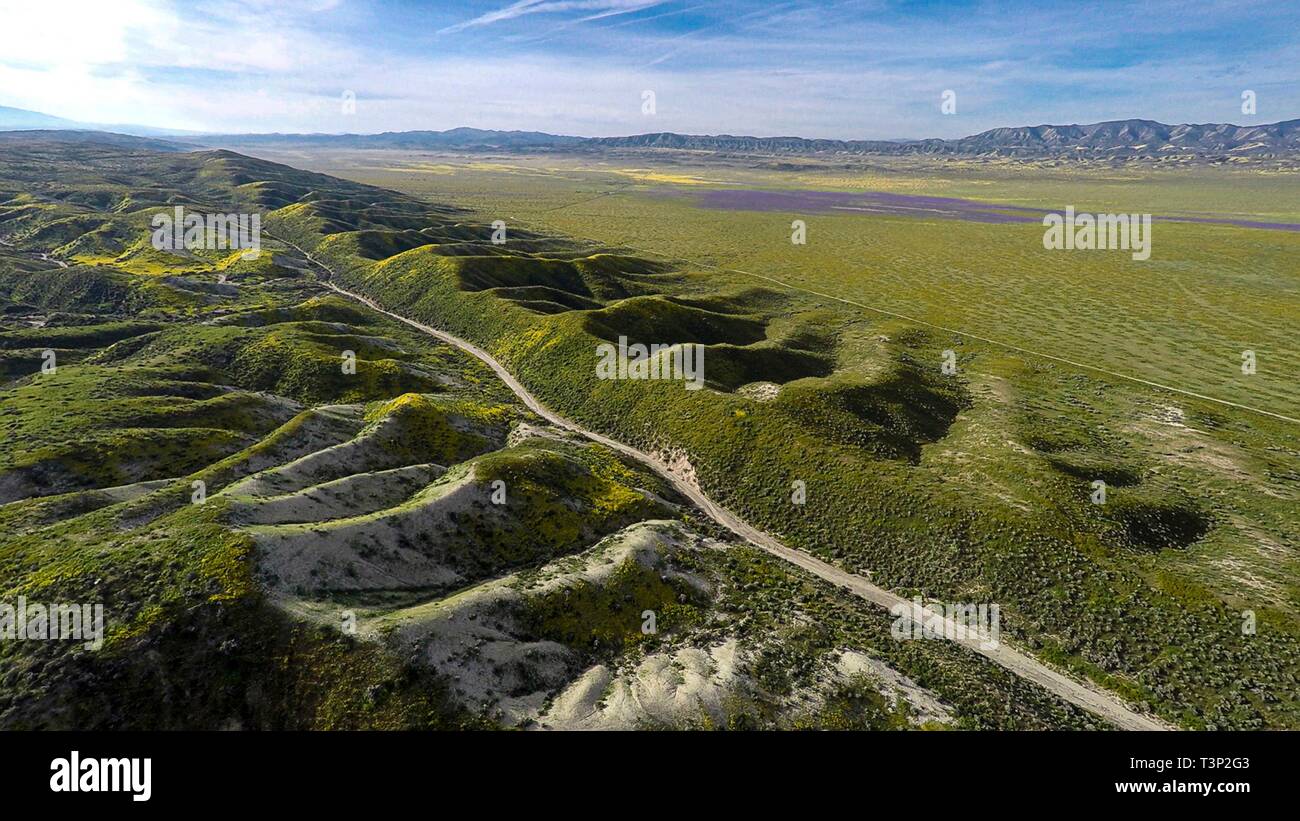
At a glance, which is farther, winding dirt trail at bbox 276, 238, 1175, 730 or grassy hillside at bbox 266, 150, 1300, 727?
grassy hillside at bbox 266, 150, 1300, 727

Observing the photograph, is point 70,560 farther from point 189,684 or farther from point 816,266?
point 816,266

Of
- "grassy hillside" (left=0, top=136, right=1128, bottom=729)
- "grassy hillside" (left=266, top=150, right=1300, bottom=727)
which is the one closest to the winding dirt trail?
"grassy hillside" (left=266, top=150, right=1300, bottom=727)

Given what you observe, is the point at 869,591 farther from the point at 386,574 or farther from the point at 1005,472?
the point at 386,574

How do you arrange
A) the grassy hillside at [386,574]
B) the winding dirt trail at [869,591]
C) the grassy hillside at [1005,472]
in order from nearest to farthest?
the grassy hillside at [386,574], the winding dirt trail at [869,591], the grassy hillside at [1005,472]

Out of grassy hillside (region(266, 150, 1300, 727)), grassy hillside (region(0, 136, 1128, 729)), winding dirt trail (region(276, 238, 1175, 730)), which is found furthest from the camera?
grassy hillside (region(266, 150, 1300, 727))

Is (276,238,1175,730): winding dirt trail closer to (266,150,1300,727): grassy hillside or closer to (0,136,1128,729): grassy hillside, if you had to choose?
(266,150,1300,727): grassy hillside

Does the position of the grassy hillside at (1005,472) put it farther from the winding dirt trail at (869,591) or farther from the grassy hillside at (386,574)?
the grassy hillside at (386,574)

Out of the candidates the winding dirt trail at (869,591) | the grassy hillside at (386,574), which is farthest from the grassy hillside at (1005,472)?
the grassy hillside at (386,574)

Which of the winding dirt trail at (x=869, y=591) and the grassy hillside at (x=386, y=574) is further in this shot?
the winding dirt trail at (x=869, y=591)
